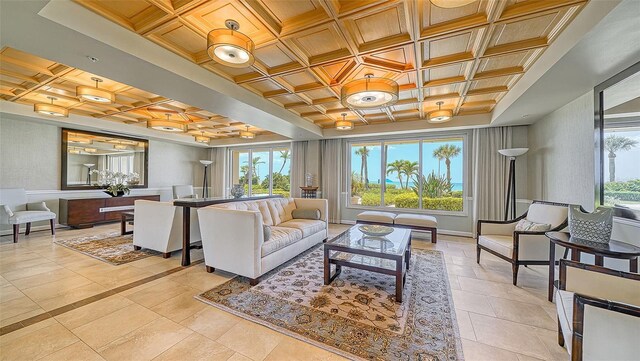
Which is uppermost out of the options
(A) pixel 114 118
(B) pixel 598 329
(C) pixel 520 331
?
(A) pixel 114 118

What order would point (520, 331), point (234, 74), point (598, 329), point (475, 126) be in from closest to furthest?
point (598, 329) < point (520, 331) < point (234, 74) < point (475, 126)

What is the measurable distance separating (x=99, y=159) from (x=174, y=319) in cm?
671

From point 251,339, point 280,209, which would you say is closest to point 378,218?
point 280,209

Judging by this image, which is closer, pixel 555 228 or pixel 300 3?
pixel 300 3

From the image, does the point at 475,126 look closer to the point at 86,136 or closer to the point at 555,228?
the point at 555,228

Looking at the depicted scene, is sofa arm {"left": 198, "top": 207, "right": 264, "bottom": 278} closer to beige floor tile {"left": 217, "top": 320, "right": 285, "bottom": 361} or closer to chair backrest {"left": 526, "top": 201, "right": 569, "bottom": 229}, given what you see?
beige floor tile {"left": 217, "top": 320, "right": 285, "bottom": 361}

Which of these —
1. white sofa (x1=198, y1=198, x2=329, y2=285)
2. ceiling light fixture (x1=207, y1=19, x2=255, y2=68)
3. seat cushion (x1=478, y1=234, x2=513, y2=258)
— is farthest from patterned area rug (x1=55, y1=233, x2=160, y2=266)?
seat cushion (x1=478, y1=234, x2=513, y2=258)

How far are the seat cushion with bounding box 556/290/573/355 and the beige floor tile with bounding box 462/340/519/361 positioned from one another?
0.36 meters

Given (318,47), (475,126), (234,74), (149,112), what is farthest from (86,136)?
(475,126)

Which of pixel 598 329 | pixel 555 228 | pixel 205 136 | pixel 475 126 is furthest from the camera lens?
pixel 205 136

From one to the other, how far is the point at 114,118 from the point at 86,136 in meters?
1.06

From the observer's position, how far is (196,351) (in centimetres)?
171

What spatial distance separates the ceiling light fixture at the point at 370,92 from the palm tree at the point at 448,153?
3.45 metres

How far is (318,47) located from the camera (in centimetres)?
269
